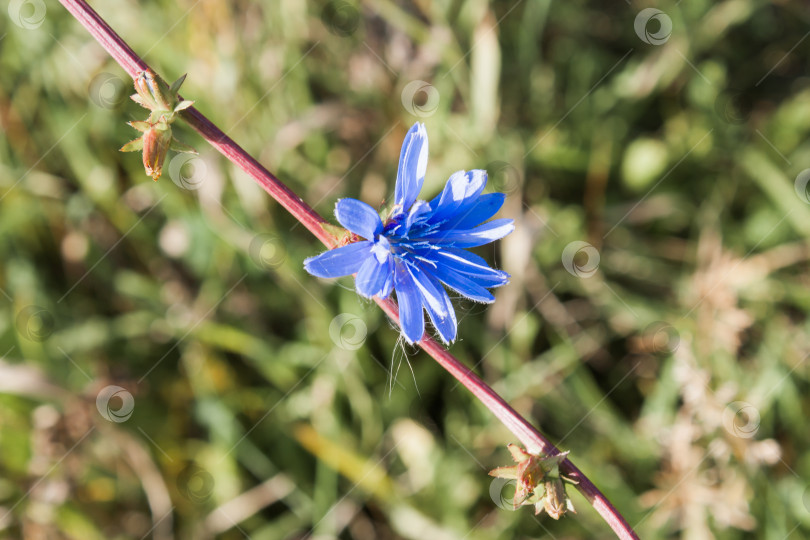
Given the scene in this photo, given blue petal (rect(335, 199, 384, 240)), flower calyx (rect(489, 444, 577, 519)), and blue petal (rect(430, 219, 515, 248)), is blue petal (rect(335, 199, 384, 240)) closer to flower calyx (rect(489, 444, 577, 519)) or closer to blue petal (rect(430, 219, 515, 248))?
blue petal (rect(430, 219, 515, 248))

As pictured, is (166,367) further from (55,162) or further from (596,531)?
(596,531)

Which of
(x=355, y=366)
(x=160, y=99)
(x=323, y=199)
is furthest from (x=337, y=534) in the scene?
(x=160, y=99)

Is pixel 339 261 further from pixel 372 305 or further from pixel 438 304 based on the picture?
pixel 372 305

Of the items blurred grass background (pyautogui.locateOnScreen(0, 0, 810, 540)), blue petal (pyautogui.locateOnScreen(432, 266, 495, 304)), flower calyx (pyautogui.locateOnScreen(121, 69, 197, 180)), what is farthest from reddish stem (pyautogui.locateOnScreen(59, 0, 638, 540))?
blurred grass background (pyautogui.locateOnScreen(0, 0, 810, 540))

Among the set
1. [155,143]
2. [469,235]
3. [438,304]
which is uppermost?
[155,143]

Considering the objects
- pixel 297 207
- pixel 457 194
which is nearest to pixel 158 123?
pixel 297 207

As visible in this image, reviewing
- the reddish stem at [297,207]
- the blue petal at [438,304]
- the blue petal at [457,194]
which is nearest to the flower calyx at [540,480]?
Result: the reddish stem at [297,207]
